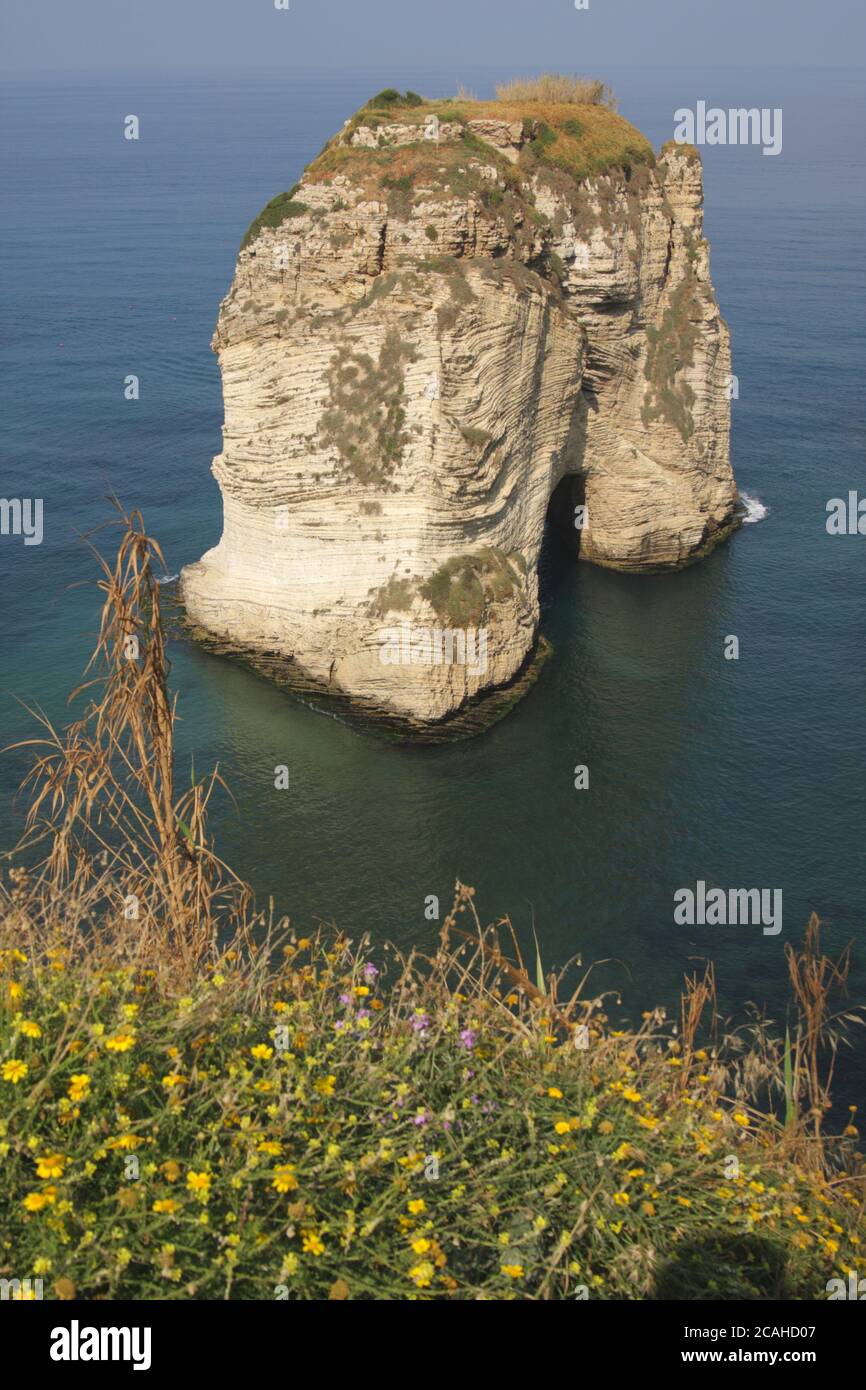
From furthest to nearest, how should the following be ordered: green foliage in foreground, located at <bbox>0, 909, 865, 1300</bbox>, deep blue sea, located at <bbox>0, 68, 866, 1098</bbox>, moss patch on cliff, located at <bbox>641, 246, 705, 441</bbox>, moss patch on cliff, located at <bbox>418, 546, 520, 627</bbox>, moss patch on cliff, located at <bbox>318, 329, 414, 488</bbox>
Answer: moss patch on cliff, located at <bbox>641, 246, 705, 441</bbox>, moss patch on cliff, located at <bbox>318, 329, 414, 488</bbox>, moss patch on cliff, located at <bbox>418, 546, 520, 627</bbox>, deep blue sea, located at <bbox>0, 68, 866, 1098</bbox>, green foliage in foreground, located at <bbox>0, 909, 865, 1300</bbox>

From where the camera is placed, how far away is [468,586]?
37.7 m

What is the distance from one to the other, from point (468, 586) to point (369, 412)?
6179mm

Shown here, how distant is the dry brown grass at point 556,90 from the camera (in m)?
46.3

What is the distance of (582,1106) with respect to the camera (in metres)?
10.8

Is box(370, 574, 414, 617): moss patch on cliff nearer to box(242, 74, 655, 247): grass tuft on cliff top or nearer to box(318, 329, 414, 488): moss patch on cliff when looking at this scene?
box(318, 329, 414, 488): moss patch on cliff

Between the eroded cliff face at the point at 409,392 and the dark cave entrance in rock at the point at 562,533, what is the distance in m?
6.21

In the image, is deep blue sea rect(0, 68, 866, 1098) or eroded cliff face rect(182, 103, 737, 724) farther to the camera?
eroded cliff face rect(182, 103, 737, 724)

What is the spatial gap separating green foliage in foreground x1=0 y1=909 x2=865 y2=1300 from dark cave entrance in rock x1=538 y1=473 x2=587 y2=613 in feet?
126

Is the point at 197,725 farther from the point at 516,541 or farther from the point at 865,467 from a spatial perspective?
the point at 865,467

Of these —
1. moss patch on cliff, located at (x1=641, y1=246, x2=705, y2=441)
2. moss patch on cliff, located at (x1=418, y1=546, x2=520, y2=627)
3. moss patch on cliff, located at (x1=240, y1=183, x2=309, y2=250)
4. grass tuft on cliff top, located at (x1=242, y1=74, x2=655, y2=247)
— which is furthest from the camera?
moss patch on cliff, located at (x1=641, y1=246, x2=705, y2=441)

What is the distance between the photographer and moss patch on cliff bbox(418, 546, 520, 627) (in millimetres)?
37125

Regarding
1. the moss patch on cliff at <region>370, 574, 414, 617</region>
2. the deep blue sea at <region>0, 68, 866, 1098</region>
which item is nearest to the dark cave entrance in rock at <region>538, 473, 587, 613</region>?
the deep blue sea at <region>0, 68, 866, 1098</region>

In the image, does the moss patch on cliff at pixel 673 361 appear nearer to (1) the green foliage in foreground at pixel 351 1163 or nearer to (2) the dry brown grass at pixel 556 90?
(2) the dry brown grass at pixel 556 90

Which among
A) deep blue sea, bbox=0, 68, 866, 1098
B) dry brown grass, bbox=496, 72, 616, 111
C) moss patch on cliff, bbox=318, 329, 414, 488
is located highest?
dry brown grass, bbox=496, 72, 616, 111
